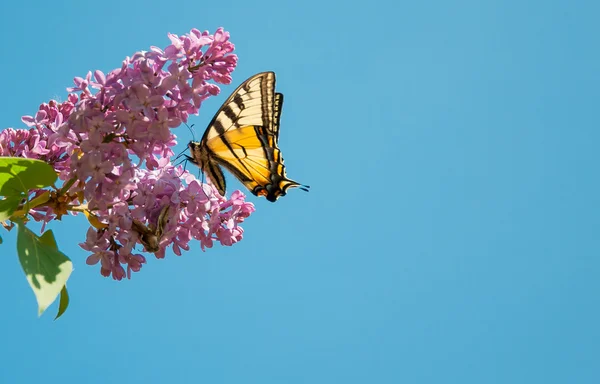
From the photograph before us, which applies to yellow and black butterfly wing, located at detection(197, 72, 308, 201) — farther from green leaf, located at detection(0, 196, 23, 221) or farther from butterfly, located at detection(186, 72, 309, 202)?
green leaf, located at detection(0, 196, 23, 221)

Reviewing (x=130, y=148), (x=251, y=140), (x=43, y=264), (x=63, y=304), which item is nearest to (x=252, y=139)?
(x=251, y=140)

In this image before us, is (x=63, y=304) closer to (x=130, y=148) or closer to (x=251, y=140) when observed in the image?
(x=130, y=148)

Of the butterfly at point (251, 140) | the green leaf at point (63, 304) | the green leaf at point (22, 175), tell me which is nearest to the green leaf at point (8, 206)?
the green leaf at point (22, 175)

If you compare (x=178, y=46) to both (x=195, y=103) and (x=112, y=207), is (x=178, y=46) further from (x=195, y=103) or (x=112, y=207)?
(x=112, y=207)

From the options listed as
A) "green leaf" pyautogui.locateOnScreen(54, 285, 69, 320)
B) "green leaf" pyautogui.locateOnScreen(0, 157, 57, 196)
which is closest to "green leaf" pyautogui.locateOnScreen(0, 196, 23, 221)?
"green leaf" pyautogui.locateOnScreen(0, 157, 57, 196)

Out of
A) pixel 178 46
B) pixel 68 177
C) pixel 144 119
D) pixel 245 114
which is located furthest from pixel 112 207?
pixel 245 114

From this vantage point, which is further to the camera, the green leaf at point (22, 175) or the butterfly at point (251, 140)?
the butterfly at point (251, 140)

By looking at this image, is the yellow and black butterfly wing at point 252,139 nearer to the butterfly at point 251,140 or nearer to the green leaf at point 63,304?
the butterfly at point 251,140
